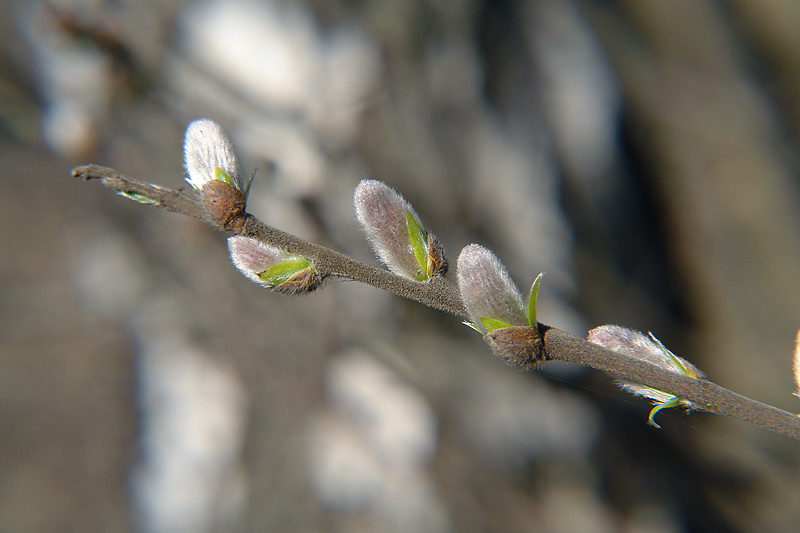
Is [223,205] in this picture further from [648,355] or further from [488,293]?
[648,355]

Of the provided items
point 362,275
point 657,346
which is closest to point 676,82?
point 657,346

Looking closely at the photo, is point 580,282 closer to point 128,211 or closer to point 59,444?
point 128,211

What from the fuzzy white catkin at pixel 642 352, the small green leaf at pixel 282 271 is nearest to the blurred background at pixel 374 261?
the fuzzy white catkin at pixel 642 352

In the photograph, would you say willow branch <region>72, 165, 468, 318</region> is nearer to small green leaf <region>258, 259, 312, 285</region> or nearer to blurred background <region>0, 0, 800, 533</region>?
small green leaf <region>258, 259, 312, 285</region>

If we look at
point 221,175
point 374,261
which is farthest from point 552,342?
point 374,261

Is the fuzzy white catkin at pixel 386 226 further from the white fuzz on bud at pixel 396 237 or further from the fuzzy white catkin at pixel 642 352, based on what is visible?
the fuzzy white catkin at pixel 642 352

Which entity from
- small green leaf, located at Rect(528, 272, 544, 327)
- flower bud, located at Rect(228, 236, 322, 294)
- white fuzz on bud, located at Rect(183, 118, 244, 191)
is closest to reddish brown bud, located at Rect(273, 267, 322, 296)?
flower bud, located at Rect(228, 236, 322, 294)
